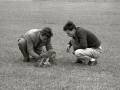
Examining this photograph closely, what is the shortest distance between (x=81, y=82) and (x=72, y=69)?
0.85m

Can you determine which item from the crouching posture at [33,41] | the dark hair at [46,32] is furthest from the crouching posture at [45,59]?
the dark hair at [46,32]

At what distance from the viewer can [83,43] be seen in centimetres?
573

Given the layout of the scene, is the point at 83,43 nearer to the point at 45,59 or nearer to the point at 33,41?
the point at 45,59

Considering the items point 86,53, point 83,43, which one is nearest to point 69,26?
point 83,43

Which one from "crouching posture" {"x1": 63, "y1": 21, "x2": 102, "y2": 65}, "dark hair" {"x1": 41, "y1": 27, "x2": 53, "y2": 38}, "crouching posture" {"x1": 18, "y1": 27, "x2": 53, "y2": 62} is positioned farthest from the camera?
"crouching posture" {"x1": 63, "y1": 21, "x2": 102, "y2": 65}

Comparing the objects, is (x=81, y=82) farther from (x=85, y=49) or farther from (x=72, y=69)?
(x=85, y=49)

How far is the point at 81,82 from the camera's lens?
15.7 feet

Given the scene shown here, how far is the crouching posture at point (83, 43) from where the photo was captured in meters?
5.71

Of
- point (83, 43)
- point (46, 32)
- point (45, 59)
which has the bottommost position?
point (45, 59)

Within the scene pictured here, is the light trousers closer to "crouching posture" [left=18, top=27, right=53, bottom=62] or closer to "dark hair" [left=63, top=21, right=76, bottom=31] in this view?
"dark hair" [left=63, top=21, right=76, bottom=31]

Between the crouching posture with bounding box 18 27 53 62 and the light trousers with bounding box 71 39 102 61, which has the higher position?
the crouching posture with bounding box 18 27 53 62

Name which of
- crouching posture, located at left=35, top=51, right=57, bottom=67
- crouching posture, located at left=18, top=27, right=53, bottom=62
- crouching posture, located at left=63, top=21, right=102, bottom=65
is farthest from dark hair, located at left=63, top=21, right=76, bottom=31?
crouching posture, located at left=35, top=51, right=57, bottom=67

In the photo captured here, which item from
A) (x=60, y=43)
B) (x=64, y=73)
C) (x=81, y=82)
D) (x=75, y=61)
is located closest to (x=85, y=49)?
(x=75, y=61)

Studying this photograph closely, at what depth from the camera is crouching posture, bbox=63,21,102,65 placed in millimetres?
5713
